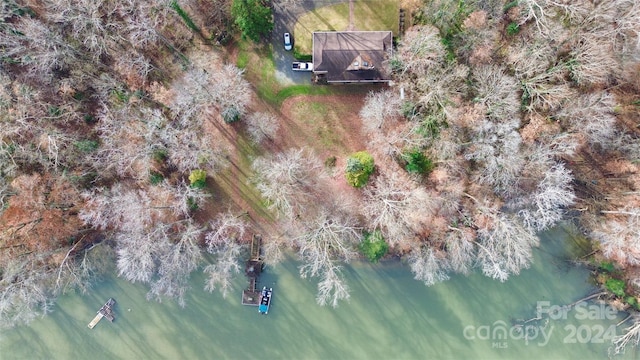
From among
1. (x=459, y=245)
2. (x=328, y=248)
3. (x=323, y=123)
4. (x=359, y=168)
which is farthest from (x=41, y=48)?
(x=459, y=245)

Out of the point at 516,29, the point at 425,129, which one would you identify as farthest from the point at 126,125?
the point at 516,29

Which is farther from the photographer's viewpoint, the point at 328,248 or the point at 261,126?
the point at 261,126

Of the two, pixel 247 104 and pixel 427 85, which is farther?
pixel 247 104

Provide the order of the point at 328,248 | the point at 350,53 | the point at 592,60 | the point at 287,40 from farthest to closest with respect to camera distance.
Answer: the point at 287,40
the point at 350,53
the point at 328,248
the point at 592,60

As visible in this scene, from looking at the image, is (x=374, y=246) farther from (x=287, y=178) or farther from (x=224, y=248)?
(x=224, y=248)

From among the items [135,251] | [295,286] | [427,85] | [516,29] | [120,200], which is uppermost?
[516,29]

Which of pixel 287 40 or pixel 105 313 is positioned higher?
pixel 287 40

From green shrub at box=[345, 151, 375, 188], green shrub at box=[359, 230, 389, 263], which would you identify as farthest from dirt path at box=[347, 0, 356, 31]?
green shrub at box=[359, 230, 389, 263]

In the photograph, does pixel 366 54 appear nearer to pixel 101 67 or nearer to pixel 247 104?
pixel 247 104
